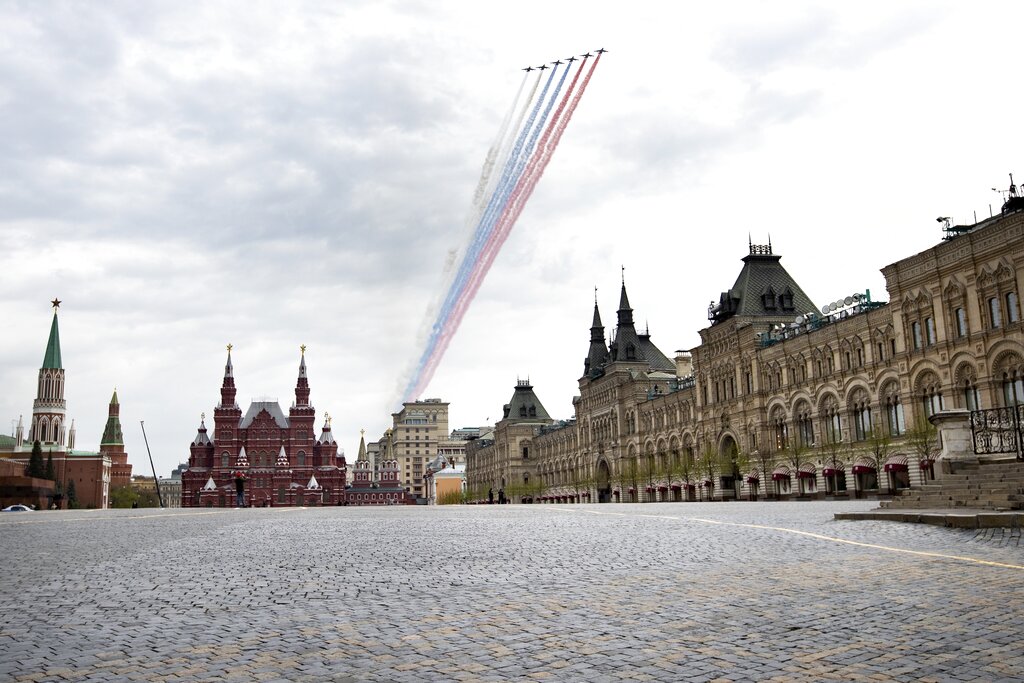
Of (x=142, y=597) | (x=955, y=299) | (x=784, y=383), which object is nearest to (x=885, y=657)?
(x=142, y=597)

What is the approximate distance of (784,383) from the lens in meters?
68.5

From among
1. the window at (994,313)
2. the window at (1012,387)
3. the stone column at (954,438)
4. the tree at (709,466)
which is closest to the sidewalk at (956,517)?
the stone column at (954,438)

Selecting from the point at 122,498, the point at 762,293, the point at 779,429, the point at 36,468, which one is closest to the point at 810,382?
the point at 779,429

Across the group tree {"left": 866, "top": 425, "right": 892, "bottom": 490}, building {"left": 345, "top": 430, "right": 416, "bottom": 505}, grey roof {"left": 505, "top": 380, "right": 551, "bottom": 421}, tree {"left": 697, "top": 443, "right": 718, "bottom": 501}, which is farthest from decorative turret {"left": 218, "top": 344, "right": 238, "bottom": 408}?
tree {"left": 866, "top": 425, "right": 892, "bottom": 490}

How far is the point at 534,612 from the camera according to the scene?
28.6ft

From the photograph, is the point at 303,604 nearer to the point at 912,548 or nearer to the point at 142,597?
the point at 142,597

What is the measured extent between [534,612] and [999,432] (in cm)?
1801

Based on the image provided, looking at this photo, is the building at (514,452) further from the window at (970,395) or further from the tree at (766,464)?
the window at (970,395)

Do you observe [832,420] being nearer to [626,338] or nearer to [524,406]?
[626,338]

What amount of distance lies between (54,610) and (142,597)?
995 millimetres

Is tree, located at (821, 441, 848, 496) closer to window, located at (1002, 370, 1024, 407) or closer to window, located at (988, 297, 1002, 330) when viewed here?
window, located at (1002, 370, 1024, 407)

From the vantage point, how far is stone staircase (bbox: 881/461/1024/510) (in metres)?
18.7

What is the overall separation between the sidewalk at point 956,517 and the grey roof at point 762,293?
56.3 m

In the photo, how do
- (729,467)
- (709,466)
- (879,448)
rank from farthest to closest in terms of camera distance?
(709,466)
(729,467)
(879,448)
